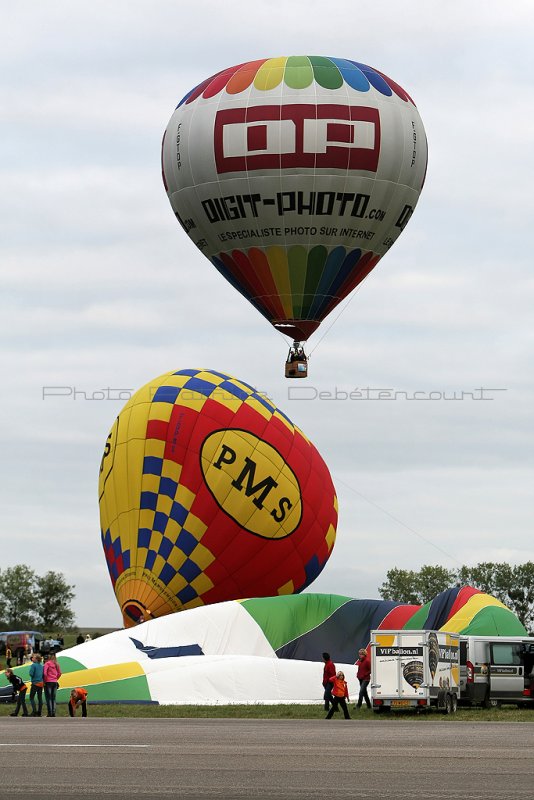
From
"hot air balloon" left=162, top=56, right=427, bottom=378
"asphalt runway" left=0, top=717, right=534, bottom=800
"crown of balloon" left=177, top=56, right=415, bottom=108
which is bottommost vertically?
"asphalt runway" left=0, top=717, right=534, bottom=800

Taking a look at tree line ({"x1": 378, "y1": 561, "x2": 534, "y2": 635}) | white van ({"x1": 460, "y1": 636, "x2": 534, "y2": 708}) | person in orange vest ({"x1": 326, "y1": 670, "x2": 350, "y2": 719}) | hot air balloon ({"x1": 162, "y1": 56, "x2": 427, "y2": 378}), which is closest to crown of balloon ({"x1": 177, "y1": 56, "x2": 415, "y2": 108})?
hot air balloon ({"x1": 162, "y1": 56, "x2": 427, "y2": 378})

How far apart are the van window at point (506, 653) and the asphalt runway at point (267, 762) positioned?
7896 millimetres

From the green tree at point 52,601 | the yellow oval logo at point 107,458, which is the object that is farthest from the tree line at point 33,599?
the yellow oval logo at point 107,458

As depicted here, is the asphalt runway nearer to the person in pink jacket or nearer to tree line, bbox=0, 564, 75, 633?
the person in pink jacket

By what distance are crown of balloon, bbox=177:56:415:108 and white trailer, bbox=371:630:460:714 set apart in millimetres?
13599

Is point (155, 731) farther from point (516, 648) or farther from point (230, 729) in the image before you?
point (516, 648)

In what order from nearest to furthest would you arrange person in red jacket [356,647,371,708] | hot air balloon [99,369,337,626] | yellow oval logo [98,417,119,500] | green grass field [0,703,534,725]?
green grass field [0,703,534,725], person in red jacket [356,647,371,708], hot air balloon [99,369,337,626], yellow oval logo [98,417,119,500]

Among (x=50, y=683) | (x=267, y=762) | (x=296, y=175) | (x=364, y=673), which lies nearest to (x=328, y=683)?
(x=364, y=673)

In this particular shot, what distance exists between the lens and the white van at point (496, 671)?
93.3 ft

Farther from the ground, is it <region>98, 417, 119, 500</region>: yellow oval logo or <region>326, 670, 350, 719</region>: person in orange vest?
<region>98, 417, 119, 500</region>: yellow oval logo

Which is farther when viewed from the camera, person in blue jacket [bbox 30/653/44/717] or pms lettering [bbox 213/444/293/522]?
pms lettering [bbox 213/444/293/522]

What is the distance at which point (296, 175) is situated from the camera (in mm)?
33250

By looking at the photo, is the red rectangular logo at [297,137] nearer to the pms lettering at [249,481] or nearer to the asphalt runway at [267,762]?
the pms lettering at [249,481]

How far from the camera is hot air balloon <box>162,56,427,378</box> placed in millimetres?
33156
